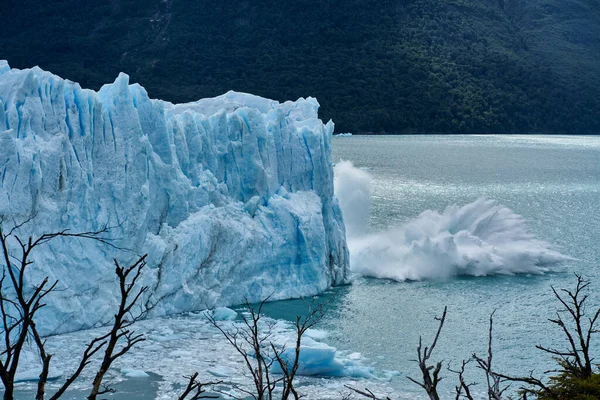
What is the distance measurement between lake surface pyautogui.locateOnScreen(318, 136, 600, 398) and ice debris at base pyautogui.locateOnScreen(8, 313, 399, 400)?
27.0 inches

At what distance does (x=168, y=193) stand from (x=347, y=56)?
5280 cm

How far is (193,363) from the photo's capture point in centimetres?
1043

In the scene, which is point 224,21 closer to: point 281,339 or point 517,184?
point 517,184

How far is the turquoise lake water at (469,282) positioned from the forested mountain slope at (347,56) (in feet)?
33.2

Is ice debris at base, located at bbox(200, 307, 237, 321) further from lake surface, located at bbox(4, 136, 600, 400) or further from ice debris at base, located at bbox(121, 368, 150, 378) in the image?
ice debris at base, located at bbox(121, 368, 150, 378)

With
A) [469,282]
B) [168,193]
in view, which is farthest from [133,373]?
[469,282]

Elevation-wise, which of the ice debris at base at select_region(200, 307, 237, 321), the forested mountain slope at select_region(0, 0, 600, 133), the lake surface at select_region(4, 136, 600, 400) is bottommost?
the lake surface at select_region(4, 136, 600, 400)

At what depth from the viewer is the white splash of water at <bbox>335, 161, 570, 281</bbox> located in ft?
57.7

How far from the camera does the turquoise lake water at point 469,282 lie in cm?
1223

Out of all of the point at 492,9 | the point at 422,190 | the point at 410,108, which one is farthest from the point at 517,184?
the point at 492,9

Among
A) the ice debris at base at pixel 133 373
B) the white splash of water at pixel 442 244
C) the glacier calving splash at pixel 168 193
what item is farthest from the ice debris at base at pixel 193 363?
the white splash of water at pixel 442 244

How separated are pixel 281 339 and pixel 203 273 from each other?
250 centimetres

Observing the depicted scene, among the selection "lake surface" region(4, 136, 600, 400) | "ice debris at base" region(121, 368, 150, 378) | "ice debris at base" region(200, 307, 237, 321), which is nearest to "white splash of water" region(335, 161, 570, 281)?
"lake surface" region(4, 136, 600, 400)

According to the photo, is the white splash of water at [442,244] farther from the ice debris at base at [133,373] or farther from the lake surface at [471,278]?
the ice debris at base at [133,373]
